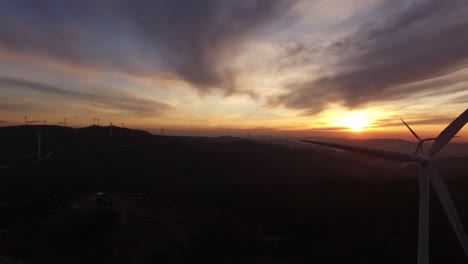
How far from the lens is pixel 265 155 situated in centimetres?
15712

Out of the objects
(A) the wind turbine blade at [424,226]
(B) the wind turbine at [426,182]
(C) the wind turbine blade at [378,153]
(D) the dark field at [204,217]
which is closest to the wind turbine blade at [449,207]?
(B) the wind turbine at [426,182]

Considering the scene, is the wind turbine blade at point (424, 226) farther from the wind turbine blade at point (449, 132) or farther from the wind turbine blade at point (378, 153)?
the wind turbine blade at point (449, 132)

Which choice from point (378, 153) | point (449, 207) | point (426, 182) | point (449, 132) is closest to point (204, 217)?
point (426, 182)

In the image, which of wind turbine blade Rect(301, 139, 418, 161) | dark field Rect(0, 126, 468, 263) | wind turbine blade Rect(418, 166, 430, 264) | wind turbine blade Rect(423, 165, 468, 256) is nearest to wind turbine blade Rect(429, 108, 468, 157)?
wind turbine blade Rect(423, 165, 468, 256)

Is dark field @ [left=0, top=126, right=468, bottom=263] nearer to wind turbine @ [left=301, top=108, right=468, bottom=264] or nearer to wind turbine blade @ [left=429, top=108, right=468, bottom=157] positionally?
wind turbine @ [left=301, top=108, right=468, bottom=264]

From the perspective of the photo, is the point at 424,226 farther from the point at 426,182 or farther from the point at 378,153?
the point at 378,153

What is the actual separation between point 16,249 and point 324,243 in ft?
131

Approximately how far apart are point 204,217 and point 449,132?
138 ft

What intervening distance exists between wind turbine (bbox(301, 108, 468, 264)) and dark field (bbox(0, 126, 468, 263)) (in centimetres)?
2083

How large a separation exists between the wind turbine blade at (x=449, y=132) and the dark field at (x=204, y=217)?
22358 mm

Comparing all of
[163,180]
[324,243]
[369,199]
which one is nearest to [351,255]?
[324,243]

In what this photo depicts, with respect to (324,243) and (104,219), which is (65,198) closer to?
(104,219)

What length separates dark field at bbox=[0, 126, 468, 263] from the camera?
40.3 meters

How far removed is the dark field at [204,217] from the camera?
132 feet
